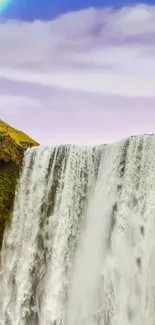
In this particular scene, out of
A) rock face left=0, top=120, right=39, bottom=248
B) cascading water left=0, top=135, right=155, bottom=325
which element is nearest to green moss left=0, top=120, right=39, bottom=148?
rock face left=0, top=120, right=39, bottom=248

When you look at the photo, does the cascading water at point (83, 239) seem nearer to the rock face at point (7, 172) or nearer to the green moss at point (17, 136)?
the rock face at point (7, 172)

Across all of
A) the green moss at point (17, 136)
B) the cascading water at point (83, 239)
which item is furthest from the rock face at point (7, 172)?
the green moss at point (17, 136)

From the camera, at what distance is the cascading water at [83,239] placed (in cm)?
1855

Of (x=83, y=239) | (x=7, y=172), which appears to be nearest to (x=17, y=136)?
(x=7, y=172)

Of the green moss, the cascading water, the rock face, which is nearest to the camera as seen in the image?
the cascading water

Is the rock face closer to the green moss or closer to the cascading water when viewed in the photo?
the cascading water

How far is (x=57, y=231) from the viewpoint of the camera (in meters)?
21.4

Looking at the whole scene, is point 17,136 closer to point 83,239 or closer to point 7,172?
point 7,172

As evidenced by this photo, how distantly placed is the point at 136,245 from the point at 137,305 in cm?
206

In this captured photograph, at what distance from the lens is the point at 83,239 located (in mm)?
20797

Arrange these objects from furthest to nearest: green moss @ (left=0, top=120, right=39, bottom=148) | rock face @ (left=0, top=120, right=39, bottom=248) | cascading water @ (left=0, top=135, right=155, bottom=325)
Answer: green moss @ (left=0, top=120, right=39, bottom=148)
rock face @ (left=0, top=120, right=39, bottom=248)
cascading water @ (left=0, top=135, right=155, bottom=325)

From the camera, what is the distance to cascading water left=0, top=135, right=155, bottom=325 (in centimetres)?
1855

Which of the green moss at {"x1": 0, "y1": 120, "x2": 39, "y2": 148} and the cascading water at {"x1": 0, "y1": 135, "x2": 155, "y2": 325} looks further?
the green moss at {"x1": 0, "y1": 120, "x2": 39, "y2": 148}

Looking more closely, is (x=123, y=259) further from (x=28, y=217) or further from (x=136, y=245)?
(x=28, y=217)
